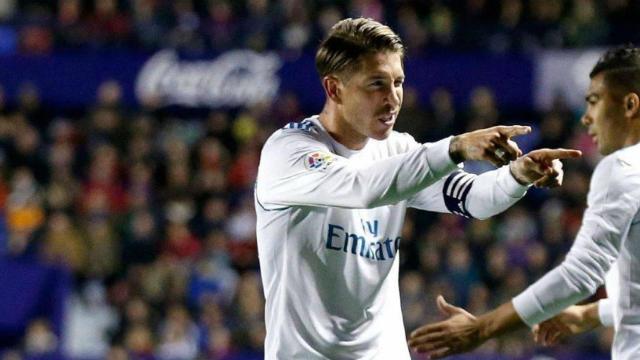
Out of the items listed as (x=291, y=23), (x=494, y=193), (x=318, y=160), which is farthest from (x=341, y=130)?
(x=291, y=23)

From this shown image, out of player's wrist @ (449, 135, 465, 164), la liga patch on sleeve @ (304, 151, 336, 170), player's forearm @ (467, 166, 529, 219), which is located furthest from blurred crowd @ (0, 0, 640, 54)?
player's wrist @ (449, 135, 465, 164)

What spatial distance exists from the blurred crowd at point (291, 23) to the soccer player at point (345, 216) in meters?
11.2

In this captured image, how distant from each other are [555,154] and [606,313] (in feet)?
3.98

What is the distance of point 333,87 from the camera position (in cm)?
493

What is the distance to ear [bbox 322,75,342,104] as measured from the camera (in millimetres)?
4910

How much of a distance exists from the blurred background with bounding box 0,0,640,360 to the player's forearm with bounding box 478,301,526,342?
5759 millimetres

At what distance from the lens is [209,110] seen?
17453 millimetres

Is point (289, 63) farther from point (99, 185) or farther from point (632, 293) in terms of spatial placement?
point (632, 293)

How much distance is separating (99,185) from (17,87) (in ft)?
11.5

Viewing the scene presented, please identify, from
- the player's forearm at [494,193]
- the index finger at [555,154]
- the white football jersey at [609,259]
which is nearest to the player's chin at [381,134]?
the player's forearm at [494,193]

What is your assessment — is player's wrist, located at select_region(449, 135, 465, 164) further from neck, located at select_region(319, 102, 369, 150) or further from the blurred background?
the blurred background

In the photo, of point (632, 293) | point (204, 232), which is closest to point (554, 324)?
point (632, 293)

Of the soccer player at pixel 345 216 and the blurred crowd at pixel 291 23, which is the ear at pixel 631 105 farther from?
the blurred crowd at pixel 291 23

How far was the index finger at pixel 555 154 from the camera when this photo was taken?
450 centimetres
